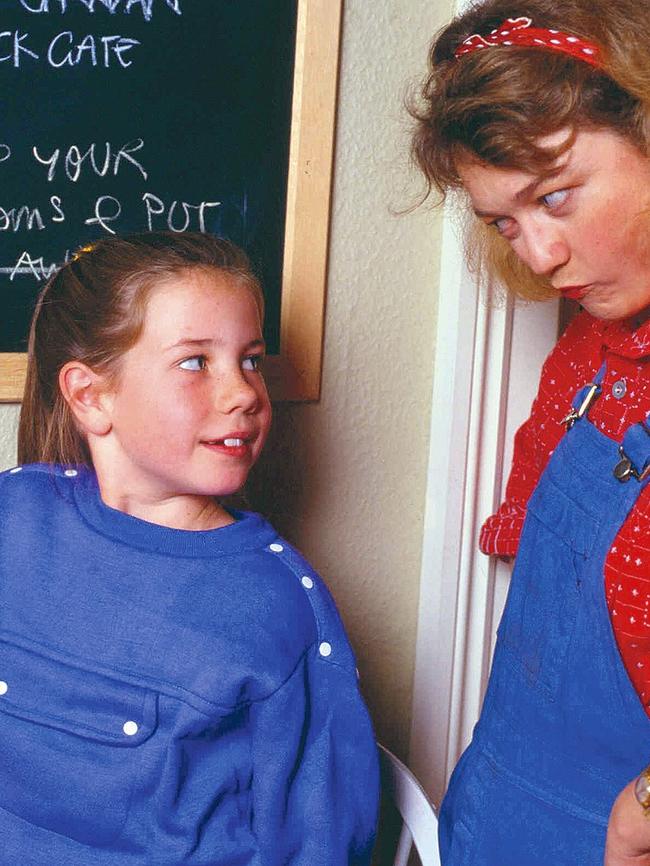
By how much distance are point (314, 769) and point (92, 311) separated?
0.50 meters

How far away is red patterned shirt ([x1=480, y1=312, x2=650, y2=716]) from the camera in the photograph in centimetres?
98

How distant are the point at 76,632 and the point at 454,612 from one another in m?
0.62

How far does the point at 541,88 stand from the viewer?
0.92 metres

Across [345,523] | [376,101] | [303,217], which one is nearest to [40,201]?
[303,217]

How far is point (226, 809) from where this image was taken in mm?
1017

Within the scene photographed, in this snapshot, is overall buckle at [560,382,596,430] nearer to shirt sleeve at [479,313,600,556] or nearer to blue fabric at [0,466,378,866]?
shirt sleeve at [479,313,600,556]

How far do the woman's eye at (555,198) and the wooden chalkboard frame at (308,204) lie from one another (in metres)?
0.41

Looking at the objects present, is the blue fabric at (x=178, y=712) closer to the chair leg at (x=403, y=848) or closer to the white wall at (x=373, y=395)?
the chair leg at (x=403, y=848)

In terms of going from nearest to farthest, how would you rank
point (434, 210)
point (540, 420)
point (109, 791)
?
point (109, 791) → point (540, 420) → point (434, 210)

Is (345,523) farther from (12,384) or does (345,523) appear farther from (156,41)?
(156,41)

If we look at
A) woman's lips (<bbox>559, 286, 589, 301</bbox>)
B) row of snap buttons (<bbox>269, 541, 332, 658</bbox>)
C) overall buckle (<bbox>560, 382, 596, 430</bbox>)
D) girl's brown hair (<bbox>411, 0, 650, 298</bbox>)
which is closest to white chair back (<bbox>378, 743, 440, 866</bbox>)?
row of snap buttons (<bbox>269, 541, 332, 658</bbox>)

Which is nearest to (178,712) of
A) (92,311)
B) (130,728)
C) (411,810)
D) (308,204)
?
(130,728)

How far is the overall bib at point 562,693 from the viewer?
1.01 meters

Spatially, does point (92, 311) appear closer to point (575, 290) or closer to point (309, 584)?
point (309, 584)
